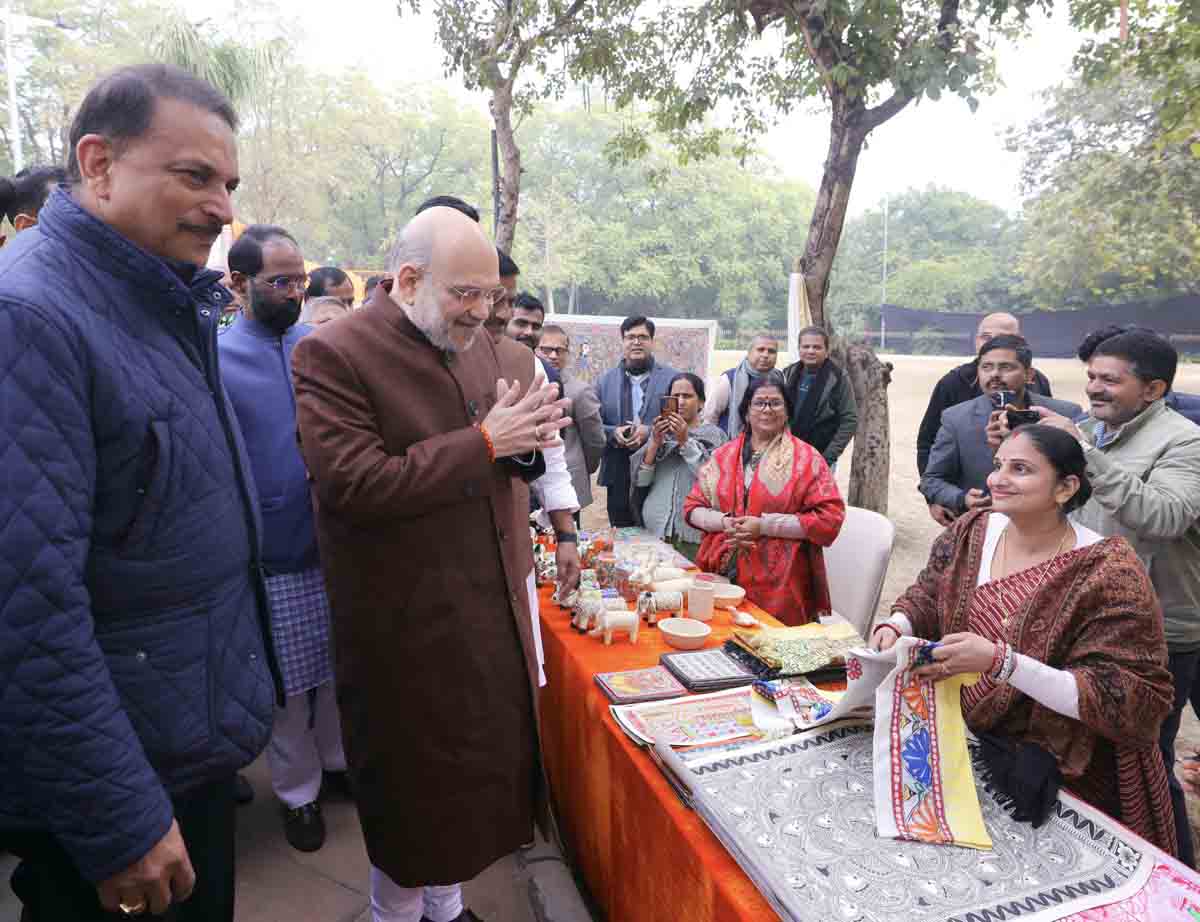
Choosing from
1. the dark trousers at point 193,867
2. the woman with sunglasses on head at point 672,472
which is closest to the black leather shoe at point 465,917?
the dark trousers at point 193,867

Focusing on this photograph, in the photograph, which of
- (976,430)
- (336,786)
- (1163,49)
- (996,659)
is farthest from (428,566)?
(1163,49)

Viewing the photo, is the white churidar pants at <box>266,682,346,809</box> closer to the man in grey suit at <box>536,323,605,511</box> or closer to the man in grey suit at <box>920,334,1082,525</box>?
the man in grey suit at <box>536,323,605,511</box>

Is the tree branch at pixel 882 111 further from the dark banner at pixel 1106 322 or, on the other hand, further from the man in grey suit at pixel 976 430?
the dark banner at pixel 1106 322

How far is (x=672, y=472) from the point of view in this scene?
384 centimetres

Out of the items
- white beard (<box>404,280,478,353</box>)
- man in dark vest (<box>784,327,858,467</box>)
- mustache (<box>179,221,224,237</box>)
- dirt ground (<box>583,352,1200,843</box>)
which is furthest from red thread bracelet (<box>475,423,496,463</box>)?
man in dark vest (<box>784,327,858,467</box>)

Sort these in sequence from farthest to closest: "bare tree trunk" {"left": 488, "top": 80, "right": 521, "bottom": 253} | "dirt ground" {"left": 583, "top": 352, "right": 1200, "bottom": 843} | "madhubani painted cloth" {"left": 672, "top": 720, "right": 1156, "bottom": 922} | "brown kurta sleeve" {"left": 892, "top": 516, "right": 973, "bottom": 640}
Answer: "bare tree trunk" {"left": 488, "top": 80, "right": 521, "bottom": 253}, "dirt ground" {"left": 583, "top": 352, "right": 1200, "bottom": 843}, "brown kurta sleeve" {"left": 892, "top": 516, "right": 973, "bottom": 640}, "madhubani painted cloth" {"left": 672, "top": 720, "right": 1156, "bottom": 922}

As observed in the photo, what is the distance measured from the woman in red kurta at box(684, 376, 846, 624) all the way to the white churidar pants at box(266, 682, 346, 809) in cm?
168

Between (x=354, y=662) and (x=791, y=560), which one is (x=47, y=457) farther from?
(x=791, y=560)

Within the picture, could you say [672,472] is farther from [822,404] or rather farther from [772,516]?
[822,404]

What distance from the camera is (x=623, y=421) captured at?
506 centimetres

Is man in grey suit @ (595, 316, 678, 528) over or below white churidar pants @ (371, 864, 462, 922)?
over

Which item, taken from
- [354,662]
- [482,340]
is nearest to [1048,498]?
[482,340]

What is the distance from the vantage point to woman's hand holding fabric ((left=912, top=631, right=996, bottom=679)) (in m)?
1.45

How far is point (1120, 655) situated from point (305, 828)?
2.57 meters
